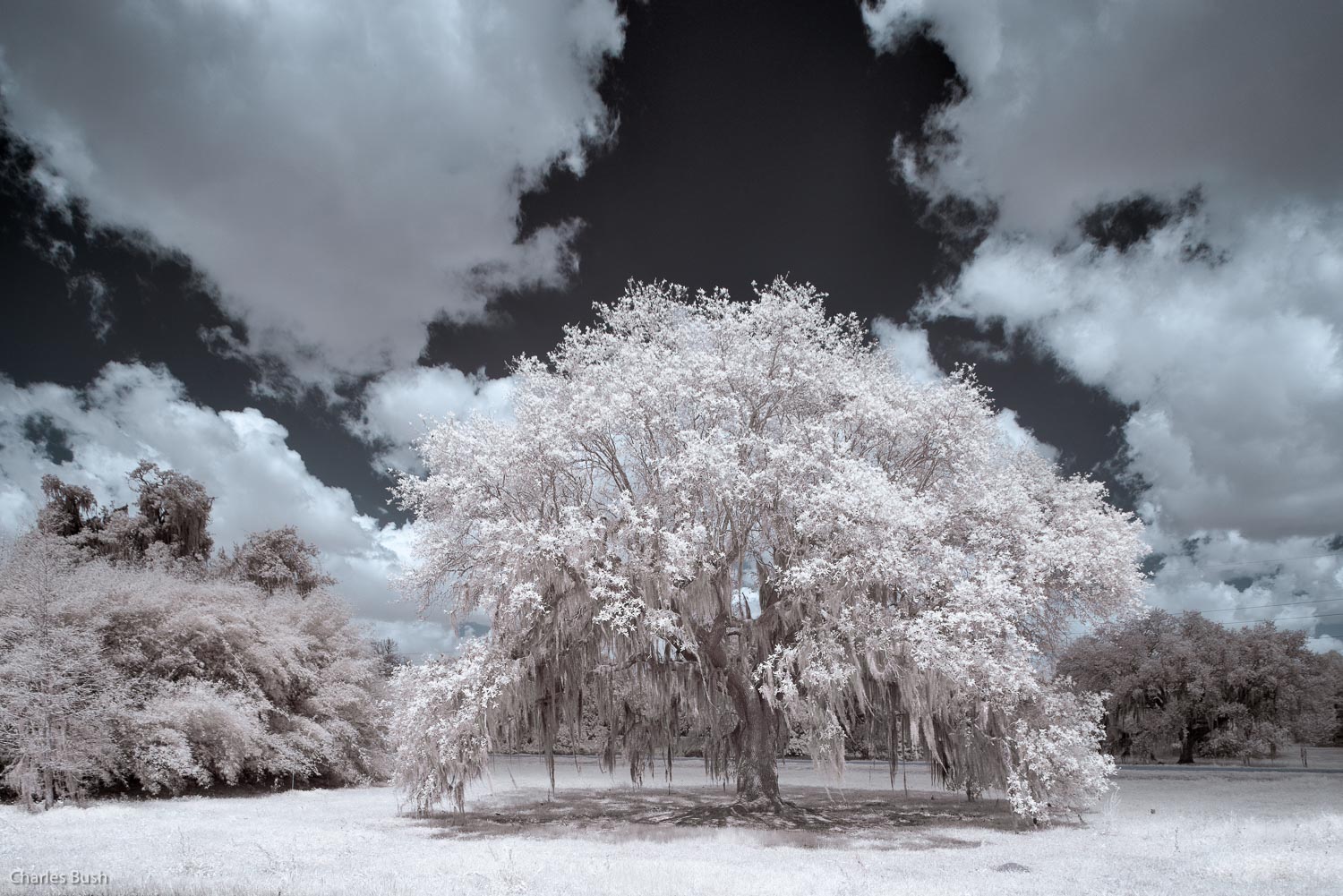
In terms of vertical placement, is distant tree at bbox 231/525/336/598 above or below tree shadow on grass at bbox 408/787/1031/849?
above

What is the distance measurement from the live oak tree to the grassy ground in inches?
60.1

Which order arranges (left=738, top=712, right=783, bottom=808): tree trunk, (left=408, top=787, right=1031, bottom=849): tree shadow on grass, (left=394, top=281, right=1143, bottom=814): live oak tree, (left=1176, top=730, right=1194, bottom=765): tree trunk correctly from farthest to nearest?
(left=1176, top=730, right=1194, bottom=765): tree trunk
(left=738, top=712, right=783, bottom=808): tree trunk
(left=408, top=787, right=1031, bottom=849): tree shadow on grass
(left=394, top=281, right=1143, bottom=814): live oak tree

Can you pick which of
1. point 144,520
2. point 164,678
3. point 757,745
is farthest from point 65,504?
point 757,745

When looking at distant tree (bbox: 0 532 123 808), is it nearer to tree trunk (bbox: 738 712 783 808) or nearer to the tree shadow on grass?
the tree shadow on grass

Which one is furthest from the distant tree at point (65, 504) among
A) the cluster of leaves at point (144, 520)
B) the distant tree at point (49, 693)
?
the distant tree at point (49, 693)

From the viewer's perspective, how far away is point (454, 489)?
15.4 m

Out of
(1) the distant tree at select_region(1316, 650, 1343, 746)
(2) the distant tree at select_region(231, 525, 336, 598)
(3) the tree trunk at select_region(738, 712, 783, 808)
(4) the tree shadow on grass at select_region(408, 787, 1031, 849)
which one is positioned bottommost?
(4) the tree shadow on grass at select_region(408, 787, 1031, 849)

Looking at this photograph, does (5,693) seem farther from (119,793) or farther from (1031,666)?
(1031,666)

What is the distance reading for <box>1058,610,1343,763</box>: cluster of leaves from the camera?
3038 cm

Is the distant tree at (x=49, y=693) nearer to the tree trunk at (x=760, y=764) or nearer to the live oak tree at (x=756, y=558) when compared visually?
the live oak tree at (x=756, y=558)

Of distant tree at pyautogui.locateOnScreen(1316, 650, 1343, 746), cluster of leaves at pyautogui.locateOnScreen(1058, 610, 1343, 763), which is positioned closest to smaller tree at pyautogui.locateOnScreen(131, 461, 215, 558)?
cluster of leaves at pyautogui.locateOnScreen(1058, 610, 1343, 763)

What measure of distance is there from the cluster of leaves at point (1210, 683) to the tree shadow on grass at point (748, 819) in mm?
13146

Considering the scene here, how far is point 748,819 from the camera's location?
15.8 metres

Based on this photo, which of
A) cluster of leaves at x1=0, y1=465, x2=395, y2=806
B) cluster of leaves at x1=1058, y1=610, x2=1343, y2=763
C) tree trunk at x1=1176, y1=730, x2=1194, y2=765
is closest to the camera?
cluster of leaves at x1=0, y1=465, x2=395, y2=806
